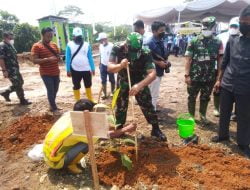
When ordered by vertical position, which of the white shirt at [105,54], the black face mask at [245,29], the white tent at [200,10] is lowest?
the white shirt at [105,54]

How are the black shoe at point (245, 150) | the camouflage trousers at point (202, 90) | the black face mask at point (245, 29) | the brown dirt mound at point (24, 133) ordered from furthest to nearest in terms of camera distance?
the camouflage trousers at point (202, 90), the brown dirt mound at point (24, 133), the black shoe at point (245, 150), the black face mask at point (245, 29)

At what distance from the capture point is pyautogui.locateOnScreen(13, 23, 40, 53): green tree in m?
22.4

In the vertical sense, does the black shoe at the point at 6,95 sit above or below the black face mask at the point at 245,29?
below

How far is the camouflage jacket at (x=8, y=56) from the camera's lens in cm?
662

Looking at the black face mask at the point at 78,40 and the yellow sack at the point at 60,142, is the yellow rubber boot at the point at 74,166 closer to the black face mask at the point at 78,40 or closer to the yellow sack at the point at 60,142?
the yellow sack at the point at 60,142

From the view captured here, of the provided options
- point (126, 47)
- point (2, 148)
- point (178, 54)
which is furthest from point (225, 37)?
point (178, 54)

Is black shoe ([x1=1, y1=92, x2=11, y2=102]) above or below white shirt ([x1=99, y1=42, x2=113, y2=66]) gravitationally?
below

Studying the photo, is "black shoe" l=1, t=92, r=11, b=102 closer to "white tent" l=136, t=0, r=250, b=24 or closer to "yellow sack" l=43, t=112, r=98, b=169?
"yellow sack" l=43, t=112, r=98, b=169

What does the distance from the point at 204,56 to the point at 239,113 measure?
1.30 m

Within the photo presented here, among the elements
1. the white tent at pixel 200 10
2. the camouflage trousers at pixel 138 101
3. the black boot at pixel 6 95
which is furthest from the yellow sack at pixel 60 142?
the white tent at pixel 200 10

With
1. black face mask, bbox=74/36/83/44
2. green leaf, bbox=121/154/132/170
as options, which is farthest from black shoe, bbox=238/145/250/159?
black face mask, bbox=74/36/83/44

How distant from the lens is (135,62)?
158 inches

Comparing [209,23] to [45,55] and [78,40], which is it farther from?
[45,55]

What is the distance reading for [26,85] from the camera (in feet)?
35.1
